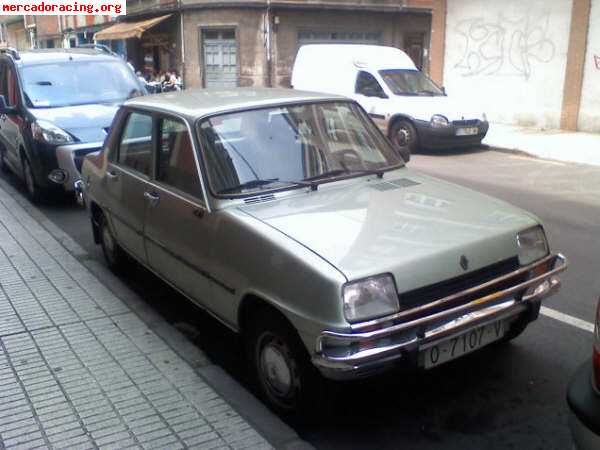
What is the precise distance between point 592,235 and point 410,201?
12.4ft

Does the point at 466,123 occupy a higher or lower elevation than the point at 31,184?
higher

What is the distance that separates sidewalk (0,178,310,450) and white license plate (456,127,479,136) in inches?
351

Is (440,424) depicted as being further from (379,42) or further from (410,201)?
(379,42)

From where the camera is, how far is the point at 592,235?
6805 millimetres

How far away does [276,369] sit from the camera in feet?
11.5

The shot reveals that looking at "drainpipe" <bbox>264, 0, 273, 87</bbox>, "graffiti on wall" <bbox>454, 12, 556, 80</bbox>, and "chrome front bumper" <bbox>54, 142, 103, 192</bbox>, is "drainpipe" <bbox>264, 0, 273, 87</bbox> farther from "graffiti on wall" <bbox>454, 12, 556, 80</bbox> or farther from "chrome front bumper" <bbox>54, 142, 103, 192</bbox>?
"chrome front bumper" <bbox>54, 142, 103, 192</bbox>

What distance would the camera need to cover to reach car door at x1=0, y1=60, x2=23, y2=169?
353 inches

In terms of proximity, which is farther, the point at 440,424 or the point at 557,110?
the point at 557,110

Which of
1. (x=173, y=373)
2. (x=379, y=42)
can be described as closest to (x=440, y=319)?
(x=173, y=373)

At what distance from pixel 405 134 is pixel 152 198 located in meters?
9.13

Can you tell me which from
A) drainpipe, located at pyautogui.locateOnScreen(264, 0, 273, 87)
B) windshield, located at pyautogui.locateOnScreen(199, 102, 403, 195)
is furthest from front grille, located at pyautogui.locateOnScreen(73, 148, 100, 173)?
drainpipe, located at pyautogui.locateOnScreen(264, 0, 273, 87)

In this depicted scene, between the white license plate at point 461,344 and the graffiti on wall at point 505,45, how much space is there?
13807mm

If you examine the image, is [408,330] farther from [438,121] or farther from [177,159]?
[438,121]

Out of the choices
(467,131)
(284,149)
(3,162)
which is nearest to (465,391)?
(284,149)
